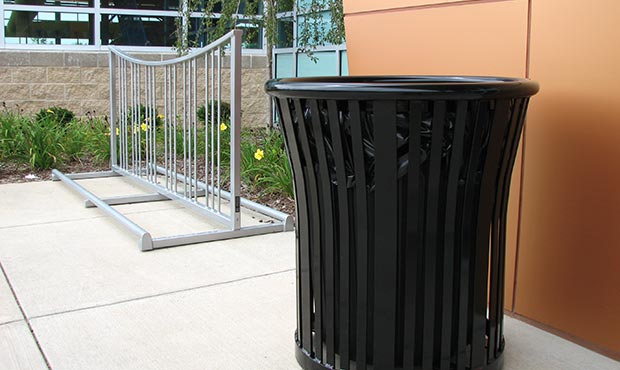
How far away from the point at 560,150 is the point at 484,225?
2.08 feet

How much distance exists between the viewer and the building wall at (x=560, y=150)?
2357 mm

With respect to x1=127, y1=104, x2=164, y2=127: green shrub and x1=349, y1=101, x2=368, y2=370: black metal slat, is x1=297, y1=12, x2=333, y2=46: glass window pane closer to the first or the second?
x1=127, y1=104, x2=164, y2=127: green shrub

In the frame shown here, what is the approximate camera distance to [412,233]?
200 centimetres

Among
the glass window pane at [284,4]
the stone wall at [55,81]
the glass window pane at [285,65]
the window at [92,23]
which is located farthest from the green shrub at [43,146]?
the glass window pane at [285,65]

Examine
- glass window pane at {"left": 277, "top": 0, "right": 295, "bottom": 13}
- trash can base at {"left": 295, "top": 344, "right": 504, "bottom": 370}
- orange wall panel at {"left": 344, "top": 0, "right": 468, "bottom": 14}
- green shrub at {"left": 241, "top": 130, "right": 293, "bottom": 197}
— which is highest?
glass window pane at {"left": 277, "top": 0, "right": 295, "bottom": 13}

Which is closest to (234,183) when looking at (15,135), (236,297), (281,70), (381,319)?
(236,297)

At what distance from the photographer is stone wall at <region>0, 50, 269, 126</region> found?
9023 millimetres

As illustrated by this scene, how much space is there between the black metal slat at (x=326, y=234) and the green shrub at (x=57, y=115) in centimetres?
675

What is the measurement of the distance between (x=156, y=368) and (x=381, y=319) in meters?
0.90

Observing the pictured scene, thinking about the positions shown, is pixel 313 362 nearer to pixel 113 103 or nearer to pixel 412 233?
pixel 412 233

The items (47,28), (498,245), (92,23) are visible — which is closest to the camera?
(498,245)

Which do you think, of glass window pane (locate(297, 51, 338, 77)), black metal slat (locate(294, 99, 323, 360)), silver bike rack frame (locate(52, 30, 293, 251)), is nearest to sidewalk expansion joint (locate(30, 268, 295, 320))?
silver bike rack frame (locate(52, 30, 293, 251))

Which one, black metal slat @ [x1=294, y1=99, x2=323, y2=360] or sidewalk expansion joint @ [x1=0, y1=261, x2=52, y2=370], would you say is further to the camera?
sidewalk expansion joint @ [x1=0, y1=261, x2=52, y2=370]

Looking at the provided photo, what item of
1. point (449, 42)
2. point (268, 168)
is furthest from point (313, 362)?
point (268, 168)
